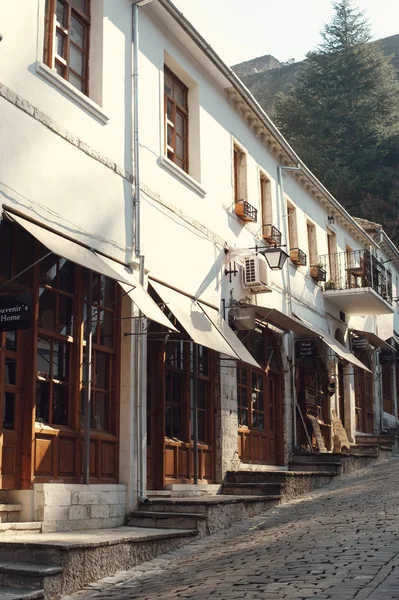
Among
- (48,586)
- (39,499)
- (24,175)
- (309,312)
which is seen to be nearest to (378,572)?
(48,586)

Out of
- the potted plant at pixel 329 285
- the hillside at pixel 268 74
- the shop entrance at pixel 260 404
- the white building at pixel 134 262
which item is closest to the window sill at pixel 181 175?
the white building at pixel 134 262

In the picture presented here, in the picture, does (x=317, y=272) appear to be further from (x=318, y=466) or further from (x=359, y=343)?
(x=318, y=466)

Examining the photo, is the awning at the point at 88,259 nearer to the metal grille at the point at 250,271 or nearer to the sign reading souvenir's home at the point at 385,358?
the metal grille at the point at 250,271

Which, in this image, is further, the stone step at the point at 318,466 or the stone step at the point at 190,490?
the stone step at the point at 318,466

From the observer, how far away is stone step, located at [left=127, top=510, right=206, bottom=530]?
1013cm

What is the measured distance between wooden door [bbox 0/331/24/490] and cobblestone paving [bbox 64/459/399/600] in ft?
5.74

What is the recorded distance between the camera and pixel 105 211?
10.9 meters

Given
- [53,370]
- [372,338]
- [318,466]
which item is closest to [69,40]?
[53,370]

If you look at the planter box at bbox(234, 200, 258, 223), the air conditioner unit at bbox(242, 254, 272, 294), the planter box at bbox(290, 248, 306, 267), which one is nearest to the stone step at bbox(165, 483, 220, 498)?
the air conditioner unit at bbox(242, 254, 272, 294)

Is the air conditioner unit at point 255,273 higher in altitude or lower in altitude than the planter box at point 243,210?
lower

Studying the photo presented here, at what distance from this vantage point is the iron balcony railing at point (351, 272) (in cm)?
2239

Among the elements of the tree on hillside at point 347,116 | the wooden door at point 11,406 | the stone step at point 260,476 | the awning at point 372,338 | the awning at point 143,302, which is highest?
the tree on hillside at point 347,116

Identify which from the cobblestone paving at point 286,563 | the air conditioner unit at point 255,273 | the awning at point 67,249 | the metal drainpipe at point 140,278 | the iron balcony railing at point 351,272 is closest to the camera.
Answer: the cobblestone paving at point 286,563

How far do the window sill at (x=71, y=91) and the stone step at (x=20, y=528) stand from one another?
5113 millimetres
